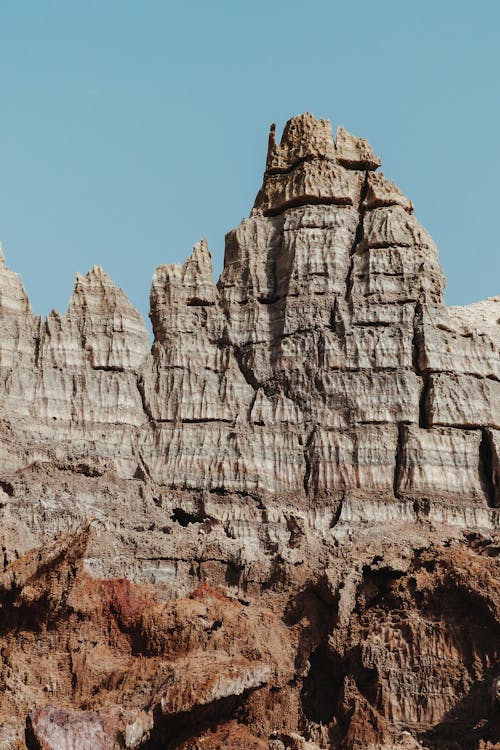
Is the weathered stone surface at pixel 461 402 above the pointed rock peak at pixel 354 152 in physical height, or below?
below

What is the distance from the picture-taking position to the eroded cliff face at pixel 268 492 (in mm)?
52375

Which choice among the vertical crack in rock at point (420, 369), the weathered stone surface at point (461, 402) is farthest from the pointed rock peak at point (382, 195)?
the weathered stone surface at point (461, 402)

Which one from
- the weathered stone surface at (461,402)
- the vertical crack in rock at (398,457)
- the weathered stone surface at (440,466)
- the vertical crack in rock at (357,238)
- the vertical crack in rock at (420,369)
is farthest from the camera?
the vertical crack in rock at (357,238)

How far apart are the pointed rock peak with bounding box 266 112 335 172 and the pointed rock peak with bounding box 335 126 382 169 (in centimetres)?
45

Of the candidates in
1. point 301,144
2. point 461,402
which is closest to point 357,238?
point 301,144

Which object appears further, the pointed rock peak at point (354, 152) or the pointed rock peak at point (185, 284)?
the pointed rock peak at point (354, 152)

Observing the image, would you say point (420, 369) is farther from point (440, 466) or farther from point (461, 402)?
point (440, 466)

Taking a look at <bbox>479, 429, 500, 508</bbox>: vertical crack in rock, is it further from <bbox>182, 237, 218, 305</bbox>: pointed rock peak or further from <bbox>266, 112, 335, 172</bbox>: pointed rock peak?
<bbox>266, 112, 335, 172</bbox>: pointed rock peak

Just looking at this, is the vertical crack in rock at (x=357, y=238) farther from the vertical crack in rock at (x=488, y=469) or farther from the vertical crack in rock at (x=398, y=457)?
the vertical crack in rock at (x=488, y=469)

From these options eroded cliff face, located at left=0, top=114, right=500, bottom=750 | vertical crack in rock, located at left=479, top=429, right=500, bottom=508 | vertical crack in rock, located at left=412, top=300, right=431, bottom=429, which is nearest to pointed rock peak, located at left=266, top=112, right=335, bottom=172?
eroded cliff face, located at left=0, top=114, right=500, bottom=750

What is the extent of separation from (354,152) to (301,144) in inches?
105

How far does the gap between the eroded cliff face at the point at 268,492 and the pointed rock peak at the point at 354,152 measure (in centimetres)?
12

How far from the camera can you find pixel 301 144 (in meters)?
79.1

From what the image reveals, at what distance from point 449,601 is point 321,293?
22.1m
